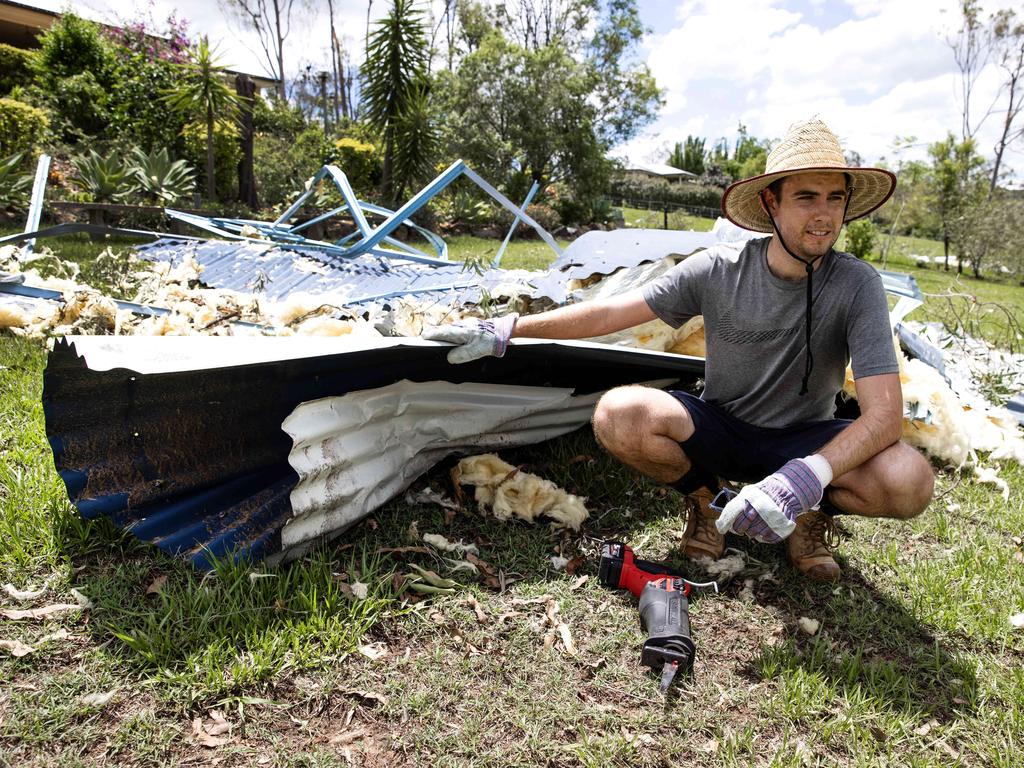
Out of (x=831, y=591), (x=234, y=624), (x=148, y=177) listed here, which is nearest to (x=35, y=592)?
(x=234, y=624)

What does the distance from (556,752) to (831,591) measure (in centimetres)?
119

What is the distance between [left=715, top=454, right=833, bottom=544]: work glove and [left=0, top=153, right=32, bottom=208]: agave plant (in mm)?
9451

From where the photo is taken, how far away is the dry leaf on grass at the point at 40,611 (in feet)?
5.83

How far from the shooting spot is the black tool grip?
5.92ft

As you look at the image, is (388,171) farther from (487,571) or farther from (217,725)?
(217,725)

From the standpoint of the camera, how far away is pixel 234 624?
1802 millimetres

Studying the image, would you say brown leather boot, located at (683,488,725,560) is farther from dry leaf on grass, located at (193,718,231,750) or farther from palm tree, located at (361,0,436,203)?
palm tree, located at (361,0,436,203)

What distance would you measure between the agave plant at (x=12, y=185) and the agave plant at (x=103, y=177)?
0.65 meters

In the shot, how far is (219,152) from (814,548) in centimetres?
1265

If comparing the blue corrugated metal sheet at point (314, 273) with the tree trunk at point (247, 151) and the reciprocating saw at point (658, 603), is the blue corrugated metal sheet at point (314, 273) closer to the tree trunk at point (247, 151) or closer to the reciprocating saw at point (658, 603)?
the reciprocating saw at point (658, 603)

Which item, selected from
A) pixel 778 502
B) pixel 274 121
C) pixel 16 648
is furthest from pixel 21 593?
pixel 274 121

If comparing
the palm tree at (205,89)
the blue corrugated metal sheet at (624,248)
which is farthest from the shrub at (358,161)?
the blue corrugated metal sheet at (624,248)

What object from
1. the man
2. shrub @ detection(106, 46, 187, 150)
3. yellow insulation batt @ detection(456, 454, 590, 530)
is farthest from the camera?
shrub @ detection(106, 46, 187, 150)

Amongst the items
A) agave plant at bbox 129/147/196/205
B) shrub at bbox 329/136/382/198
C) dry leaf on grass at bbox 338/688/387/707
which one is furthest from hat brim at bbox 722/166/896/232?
shrub at bbox 329/136/382/198
